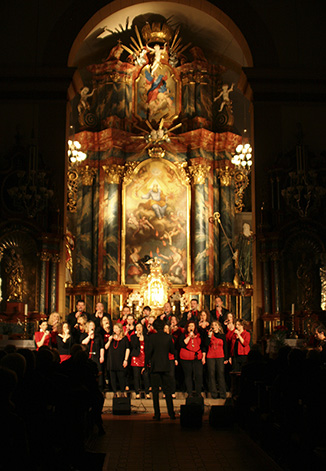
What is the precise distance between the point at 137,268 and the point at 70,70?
699 centimetres

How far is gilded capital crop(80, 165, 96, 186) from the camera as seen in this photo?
63.9ft

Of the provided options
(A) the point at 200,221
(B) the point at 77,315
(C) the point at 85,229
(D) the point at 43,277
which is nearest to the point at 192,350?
(B) the point at 77,315

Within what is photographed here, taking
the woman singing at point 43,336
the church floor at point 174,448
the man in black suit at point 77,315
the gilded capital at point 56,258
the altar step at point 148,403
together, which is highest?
the gilded capital at point 56,258

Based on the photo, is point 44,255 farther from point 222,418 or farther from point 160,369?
point 222,418

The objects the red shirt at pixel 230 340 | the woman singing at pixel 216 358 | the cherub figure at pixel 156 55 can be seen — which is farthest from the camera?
the cherub figure at pixel 156 55

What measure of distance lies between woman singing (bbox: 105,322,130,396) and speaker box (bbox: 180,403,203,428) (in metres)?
3.01

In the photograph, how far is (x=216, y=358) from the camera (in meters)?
11.6

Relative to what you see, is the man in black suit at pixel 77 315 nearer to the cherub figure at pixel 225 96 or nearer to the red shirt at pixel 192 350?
the red shirt at pixel 192 350

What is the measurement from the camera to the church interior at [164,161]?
44.0ft

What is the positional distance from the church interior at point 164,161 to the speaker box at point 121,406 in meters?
2.24

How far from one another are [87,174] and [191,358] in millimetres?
9940

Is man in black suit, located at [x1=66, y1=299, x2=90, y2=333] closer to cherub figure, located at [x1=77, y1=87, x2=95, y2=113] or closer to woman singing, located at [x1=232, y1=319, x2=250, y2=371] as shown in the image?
woman singing, located at [x1=232, y1=319, x2=250, y2=371]

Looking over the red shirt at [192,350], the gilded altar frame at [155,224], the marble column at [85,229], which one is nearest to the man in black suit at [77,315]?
the red shirt at [192,350]

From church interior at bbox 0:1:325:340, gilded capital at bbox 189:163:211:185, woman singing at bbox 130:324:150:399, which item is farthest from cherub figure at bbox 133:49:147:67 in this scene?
woman singing at bbox 130:324:150:399
